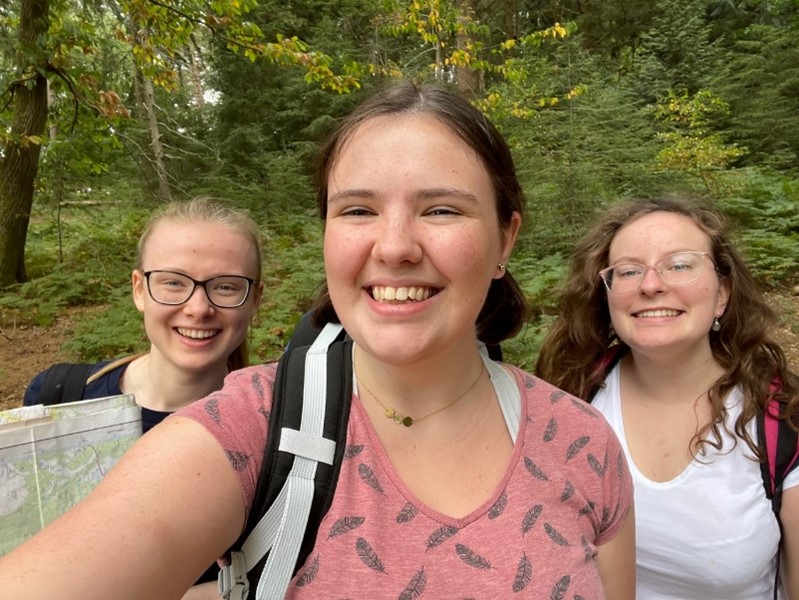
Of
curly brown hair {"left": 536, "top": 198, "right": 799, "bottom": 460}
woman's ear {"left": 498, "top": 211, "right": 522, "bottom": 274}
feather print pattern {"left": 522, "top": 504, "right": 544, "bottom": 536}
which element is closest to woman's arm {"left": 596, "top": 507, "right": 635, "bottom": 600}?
feather print pattern {"left": 522, "top": 504, "right": 544, "bottom": 536}

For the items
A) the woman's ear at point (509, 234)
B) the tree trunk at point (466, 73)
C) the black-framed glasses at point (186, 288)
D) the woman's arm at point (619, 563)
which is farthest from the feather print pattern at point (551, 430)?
the tree trunk at point (466, 73)

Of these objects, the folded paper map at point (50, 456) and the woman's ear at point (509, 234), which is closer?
the folded paper map at point (50, 456)

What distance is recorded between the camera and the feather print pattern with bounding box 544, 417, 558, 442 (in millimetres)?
1314

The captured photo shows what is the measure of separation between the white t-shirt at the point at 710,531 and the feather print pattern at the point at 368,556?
141 centimetres

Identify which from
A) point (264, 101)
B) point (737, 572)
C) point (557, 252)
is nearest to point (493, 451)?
point (737, 572)

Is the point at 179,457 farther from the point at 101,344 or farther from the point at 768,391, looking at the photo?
the point at 101,344

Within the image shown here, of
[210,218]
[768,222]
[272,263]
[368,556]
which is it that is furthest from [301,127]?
[368,556]

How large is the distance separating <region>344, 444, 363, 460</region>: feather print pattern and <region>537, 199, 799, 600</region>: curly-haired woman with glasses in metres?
1.42

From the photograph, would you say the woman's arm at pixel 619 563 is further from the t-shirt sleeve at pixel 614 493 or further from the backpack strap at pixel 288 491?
the backpack strap at pixel 288 491

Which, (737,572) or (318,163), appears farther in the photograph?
(737,572)

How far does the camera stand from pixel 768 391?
211 cm

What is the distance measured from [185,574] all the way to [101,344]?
6.16m

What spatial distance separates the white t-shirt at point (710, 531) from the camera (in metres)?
1.91

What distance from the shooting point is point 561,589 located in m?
1.12
